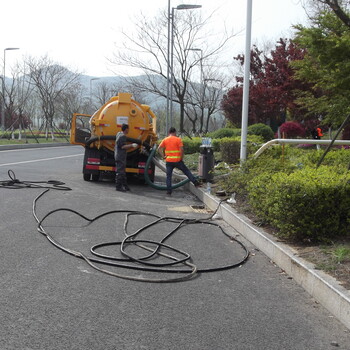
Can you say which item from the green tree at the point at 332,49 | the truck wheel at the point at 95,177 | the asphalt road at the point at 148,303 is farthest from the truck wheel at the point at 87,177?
the green tree at the point at 332,49

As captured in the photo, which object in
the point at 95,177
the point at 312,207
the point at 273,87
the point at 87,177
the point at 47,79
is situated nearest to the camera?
the point at 312,207

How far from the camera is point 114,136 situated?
12.0 metres

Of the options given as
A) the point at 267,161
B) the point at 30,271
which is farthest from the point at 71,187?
the point at 30,271

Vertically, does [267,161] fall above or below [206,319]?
above

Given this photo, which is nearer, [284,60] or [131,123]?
[131,123]

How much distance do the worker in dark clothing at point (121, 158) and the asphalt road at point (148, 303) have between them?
461 centimetres

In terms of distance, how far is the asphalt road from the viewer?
10.6 ft

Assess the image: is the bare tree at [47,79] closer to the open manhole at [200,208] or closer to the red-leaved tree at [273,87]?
the red-leaved tree at [273,87]

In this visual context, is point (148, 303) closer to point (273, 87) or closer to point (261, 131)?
point (261, 131)

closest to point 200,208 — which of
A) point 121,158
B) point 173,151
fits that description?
point 173,151

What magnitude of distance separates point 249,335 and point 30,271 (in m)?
2.46

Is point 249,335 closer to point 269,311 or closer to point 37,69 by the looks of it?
point 269,311

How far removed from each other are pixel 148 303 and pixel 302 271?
A: 166 centimetres

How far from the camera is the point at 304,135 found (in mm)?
24422
